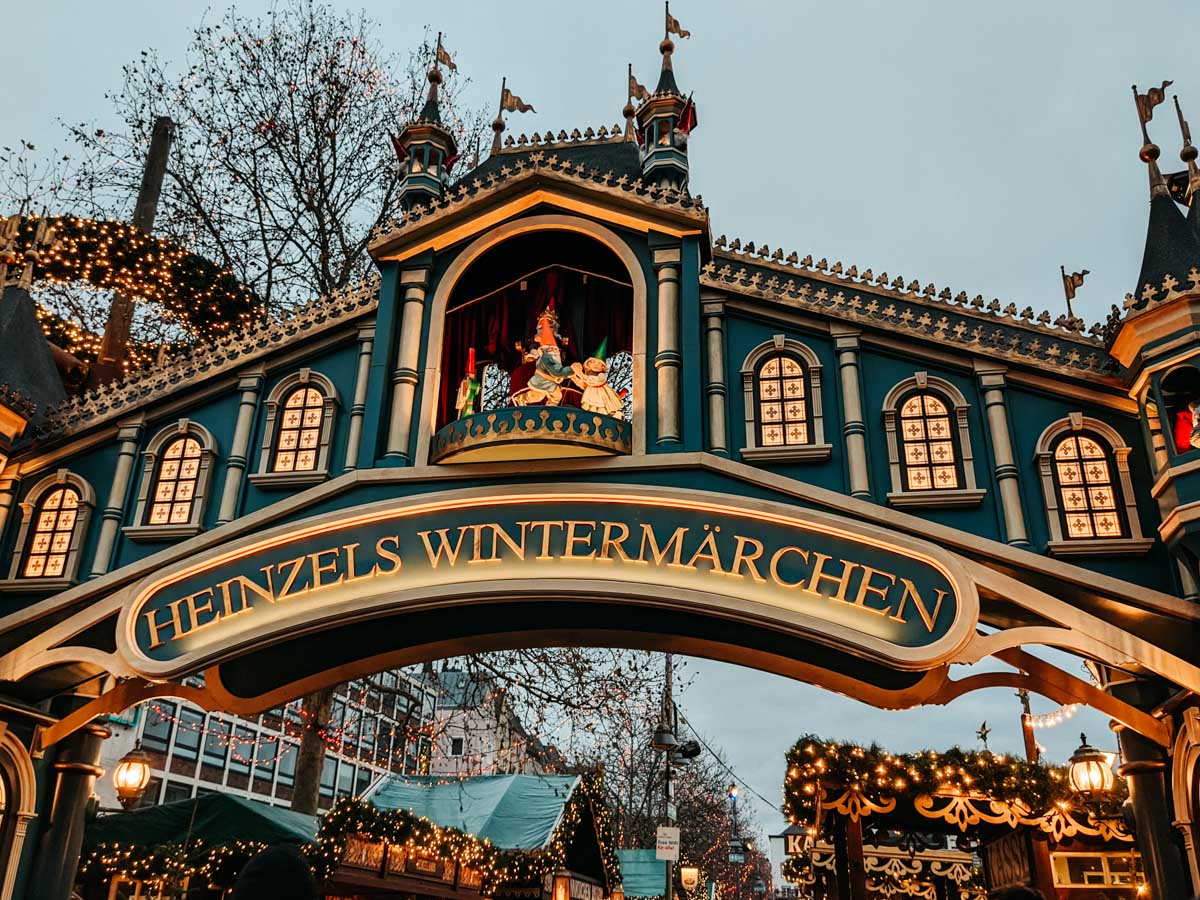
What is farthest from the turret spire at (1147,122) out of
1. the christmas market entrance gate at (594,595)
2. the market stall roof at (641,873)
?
the market stall roof at (641,873)

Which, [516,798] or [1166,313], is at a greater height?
[1166,313]

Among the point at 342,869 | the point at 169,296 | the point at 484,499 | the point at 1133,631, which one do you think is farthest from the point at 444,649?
the point at 169,296

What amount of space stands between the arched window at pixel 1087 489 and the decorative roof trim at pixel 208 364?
7.93 meters

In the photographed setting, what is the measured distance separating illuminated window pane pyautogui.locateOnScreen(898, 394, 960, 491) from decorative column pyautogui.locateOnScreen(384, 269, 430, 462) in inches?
217

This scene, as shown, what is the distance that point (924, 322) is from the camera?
34.7ft

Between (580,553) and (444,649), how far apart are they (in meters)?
2.71

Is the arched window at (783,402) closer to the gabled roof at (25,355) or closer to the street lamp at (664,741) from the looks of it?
the gabled roof at (25,355)

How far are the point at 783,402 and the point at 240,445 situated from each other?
21.1 ft

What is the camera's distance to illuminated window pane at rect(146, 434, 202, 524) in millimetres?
11570

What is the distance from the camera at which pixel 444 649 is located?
38.4ft

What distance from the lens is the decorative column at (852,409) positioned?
10.1m

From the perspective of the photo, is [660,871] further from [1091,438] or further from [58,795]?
[1091,438]

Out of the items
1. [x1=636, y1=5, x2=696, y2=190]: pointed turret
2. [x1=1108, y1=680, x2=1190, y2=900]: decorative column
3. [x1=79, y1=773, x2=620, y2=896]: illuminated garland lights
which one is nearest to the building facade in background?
[x1=79, y1=773, x2=620, y2=896]: illuminated garland lights

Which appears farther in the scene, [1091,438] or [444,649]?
[444,649]
